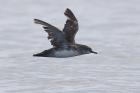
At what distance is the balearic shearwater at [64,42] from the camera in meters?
20.7

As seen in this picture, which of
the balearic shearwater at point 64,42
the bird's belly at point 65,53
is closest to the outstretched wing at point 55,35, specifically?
the balearic shearwater at point 64,42

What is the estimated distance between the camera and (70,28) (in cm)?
2158

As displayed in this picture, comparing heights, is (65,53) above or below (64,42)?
below

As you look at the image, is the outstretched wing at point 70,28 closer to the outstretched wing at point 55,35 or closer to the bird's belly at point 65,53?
the outstretched wing at point 55,35

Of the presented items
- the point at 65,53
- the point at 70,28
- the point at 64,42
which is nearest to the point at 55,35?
the point at 64,42

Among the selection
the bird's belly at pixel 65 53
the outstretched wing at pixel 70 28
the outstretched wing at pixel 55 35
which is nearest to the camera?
the outstretched wing at pixel 55 35

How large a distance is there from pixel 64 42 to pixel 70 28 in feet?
1.86

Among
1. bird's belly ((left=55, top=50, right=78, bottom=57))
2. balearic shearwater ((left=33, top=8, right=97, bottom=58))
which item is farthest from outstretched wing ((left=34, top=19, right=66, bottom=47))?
bird's belly ((left=55, top=50, right=78, bottom=57))

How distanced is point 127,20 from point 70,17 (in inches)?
390

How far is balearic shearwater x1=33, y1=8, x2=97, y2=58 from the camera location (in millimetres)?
20688

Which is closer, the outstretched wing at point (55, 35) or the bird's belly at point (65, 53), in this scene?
the outstretched wing at point (55, 35)

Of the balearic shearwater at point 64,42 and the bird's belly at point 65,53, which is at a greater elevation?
the balearic shearwater at point 64,42

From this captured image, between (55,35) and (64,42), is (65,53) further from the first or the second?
(55,35)

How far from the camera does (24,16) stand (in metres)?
31.6
